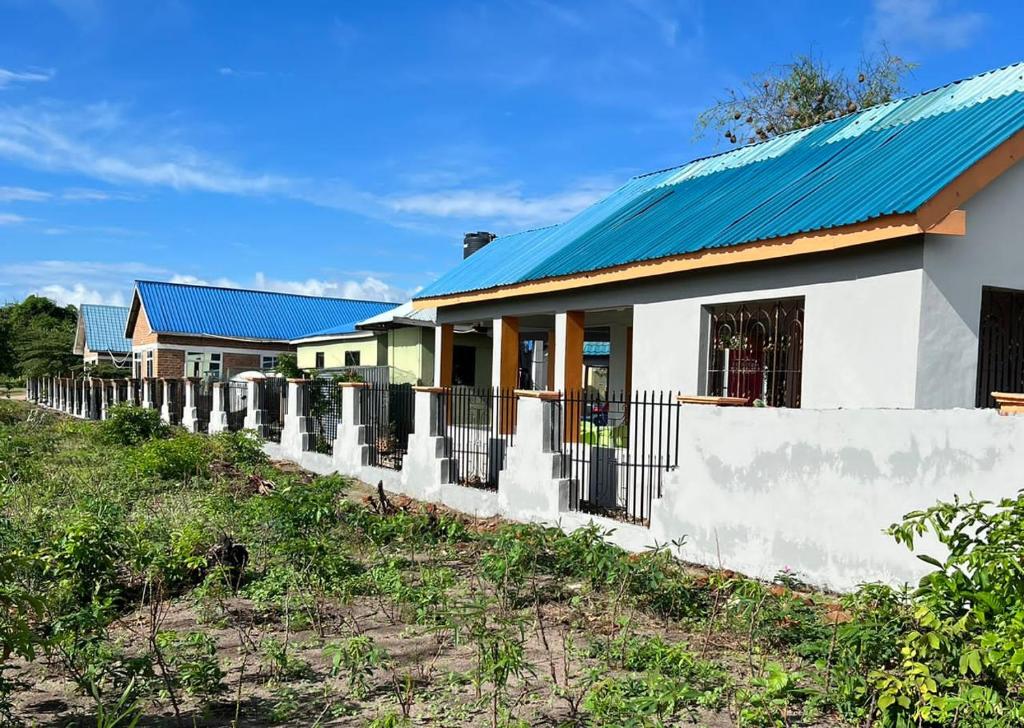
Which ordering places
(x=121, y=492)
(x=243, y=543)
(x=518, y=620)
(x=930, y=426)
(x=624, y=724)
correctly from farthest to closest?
(x=121, y=492) < (x=243, y=543) < (x=930, y=426) < (x=518, y=620) < (x=624, y=724)

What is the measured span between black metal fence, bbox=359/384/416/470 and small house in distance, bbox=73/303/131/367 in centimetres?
3385

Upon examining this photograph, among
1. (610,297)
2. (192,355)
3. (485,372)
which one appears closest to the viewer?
(610,297)

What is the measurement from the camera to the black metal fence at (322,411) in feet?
50.5

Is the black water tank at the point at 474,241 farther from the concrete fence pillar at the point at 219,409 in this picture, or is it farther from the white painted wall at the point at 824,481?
the white painted wall at the point at 824,481

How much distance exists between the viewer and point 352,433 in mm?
13789

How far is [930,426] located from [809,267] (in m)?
3.11

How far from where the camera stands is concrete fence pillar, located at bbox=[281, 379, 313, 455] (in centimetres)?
1564

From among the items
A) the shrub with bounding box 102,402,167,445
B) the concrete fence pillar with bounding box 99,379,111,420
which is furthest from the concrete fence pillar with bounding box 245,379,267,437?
the concrete fence pillar with bounding box 99,379,111,420

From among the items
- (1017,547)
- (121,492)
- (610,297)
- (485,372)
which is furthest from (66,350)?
(1017,547)

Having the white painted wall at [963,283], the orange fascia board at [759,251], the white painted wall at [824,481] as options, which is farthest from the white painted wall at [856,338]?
the white painted wall at [824,481]

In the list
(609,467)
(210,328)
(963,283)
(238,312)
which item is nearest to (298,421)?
(609,467)

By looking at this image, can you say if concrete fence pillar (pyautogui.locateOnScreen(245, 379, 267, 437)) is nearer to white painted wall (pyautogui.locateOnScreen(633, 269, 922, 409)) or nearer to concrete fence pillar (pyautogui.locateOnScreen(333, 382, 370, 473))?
concrete fence pillar (pyautogui.locateOnScreen(333, 382, 370, 473))

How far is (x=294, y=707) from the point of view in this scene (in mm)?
4145

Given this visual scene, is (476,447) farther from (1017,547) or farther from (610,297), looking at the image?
(1017,547)
